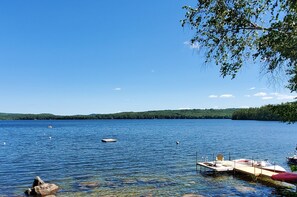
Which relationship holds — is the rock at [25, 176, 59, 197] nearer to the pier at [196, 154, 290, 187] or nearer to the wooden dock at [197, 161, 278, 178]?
the pier at [196, 154, 290, 187]

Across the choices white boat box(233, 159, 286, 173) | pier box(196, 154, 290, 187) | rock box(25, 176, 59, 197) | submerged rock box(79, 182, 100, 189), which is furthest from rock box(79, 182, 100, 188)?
white boat box(233, 159, 286, 173)

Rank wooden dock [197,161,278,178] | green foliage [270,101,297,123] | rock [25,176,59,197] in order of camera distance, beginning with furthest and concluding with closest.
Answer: wooden dock [197,161,278,178] < rock [25,176,59,197] < green foliage [270,101,297,123]

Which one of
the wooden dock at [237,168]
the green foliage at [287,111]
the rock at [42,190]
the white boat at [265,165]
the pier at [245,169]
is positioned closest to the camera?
the green foliage at [287,111]

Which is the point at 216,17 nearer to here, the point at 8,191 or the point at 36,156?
the point at 8,191

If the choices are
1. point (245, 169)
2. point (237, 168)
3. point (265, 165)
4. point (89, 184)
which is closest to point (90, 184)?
point (89, 184)

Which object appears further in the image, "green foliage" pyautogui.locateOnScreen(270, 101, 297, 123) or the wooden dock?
the wooden dock

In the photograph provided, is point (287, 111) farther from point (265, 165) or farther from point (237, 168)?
point (265, 165)

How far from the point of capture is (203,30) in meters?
14.8

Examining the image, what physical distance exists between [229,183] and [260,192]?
4368 millimetres

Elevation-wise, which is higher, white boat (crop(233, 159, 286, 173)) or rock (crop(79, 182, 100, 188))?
white boat (crop(233, 159, 286, 173))

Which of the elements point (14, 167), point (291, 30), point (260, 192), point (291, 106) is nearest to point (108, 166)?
point (14, 167)

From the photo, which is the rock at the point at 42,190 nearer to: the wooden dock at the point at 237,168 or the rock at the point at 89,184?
the rock at the point at 89,184

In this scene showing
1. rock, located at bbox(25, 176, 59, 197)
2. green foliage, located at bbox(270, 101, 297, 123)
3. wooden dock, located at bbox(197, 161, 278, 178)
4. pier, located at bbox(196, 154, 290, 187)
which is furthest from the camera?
wooden dock, located at bbox(197, 161, 278, 178)

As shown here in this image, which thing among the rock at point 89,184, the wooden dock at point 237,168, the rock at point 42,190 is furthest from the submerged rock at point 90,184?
the wooden dock at point 237,168
